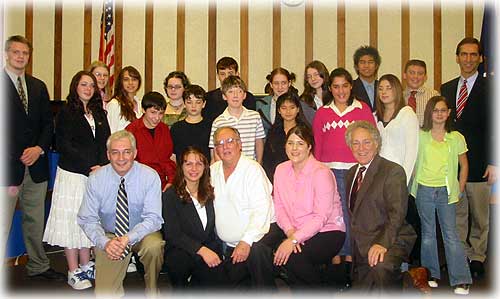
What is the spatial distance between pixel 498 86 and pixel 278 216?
7.13 feet

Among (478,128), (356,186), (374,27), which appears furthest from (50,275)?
(374,27)

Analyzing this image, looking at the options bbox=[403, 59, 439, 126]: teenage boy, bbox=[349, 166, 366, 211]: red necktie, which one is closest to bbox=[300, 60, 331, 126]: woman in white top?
bbox=[403, 59, 439, 126]: teenage boy

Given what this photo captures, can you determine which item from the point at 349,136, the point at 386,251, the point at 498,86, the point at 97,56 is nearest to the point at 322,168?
the point at 349,136

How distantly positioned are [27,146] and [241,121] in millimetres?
1575

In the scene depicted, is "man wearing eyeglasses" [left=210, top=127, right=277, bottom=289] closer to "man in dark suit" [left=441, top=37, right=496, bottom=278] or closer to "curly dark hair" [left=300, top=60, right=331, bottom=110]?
"curly dark hair" [left=300, top=60, right=331, bottom=110]

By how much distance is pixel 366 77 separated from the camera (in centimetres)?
441

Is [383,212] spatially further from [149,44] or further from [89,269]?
[149,44]

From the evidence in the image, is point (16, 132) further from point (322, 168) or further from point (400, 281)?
point (400, 281)

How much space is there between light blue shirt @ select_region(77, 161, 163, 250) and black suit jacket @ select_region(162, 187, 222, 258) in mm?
62

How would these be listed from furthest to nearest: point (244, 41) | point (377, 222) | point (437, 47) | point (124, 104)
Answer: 1. point (244, 41)
2. point (437, 47)
3. point (124, 104)
4. point (377, 222)

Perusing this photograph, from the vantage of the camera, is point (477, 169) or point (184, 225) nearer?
point (184, 225)

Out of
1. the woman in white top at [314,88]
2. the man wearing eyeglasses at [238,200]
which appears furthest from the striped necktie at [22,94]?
the woman in white top at [314,88]

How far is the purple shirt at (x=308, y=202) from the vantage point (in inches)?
126

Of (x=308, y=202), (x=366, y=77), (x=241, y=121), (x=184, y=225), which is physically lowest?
(x=184, y=225)
